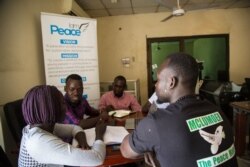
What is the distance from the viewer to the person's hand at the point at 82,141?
125 centimetres

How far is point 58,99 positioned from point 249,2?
5.16 metres

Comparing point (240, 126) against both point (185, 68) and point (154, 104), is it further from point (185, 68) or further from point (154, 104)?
point (185, 68)

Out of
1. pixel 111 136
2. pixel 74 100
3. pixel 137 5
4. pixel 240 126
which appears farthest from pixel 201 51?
pixel 111 136

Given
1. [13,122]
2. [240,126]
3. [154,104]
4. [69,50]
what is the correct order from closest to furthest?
1. [13,122]
2. [154,104]
3. [240,126]
4. [69,50]

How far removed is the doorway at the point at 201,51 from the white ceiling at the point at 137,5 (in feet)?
2.32

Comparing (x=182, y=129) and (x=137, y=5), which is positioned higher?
(x=137, y=5)

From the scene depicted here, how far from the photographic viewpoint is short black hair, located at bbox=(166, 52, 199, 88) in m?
0.99

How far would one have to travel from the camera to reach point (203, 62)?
5.52m

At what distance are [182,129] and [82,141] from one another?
0.68 metres

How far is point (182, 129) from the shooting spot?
859mm

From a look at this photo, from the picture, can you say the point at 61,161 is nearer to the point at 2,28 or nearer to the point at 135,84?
the point at 2,28

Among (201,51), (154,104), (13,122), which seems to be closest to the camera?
(13,122)

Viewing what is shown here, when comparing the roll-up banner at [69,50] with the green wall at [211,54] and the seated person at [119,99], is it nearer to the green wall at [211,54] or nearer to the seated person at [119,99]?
the seated person at [119,99]

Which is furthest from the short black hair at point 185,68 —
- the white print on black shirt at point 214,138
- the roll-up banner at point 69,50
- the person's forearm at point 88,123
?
the roll-up banner at point 69,50
